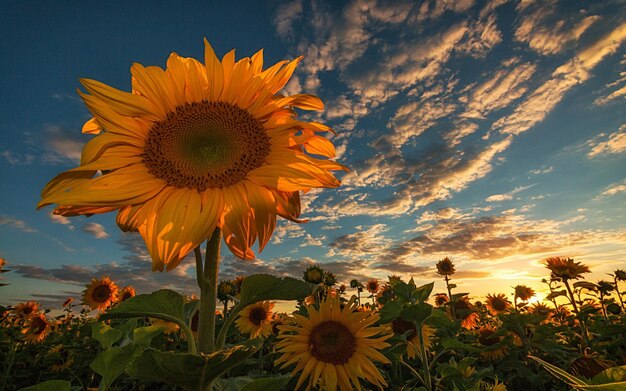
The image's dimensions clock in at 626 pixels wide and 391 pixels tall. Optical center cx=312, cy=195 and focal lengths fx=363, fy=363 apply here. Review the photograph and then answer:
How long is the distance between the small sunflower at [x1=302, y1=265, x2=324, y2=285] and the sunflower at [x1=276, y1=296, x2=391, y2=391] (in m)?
2.89

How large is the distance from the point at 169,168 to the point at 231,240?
0.49 meters

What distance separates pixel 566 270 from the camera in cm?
681

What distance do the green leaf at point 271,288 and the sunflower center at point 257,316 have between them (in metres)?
5.54

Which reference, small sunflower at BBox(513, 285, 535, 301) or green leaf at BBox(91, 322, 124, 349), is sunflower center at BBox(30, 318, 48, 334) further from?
small sunflower at BBox(513, 285, 535, 301)

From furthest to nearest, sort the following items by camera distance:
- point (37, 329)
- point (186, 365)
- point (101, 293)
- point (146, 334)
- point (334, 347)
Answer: point (101, 293) < point (37, 329) < point (334, 347) < point (146, 334) < point (186, 365)

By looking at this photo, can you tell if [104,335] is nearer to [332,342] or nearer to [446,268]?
[332,342]

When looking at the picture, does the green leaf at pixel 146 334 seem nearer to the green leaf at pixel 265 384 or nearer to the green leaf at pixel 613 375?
the green leaf at pixel 265 384

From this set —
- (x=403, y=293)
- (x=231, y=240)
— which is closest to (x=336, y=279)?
(x=403, y=293)

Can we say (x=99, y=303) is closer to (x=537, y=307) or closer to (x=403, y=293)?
(x=403, y=293)

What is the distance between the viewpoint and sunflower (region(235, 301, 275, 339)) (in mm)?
6693

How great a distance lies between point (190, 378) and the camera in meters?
1.26

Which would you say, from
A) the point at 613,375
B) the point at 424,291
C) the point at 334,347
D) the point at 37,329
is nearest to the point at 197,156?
the point at 613,375

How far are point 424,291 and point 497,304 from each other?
283 inches

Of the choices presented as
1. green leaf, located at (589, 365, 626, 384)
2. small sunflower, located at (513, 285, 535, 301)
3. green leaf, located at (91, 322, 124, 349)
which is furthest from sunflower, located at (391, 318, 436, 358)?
small sunflower, located at (513, 285, 535, 301)
